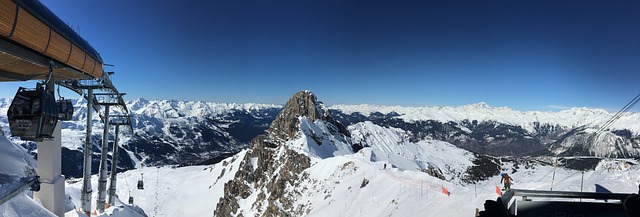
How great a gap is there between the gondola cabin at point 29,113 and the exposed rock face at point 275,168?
47.7 meters

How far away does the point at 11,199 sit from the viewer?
29.9 ft

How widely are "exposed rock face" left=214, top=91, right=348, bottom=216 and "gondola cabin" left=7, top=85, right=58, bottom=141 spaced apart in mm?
47663

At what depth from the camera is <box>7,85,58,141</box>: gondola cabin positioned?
31.2ft

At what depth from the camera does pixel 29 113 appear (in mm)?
9664

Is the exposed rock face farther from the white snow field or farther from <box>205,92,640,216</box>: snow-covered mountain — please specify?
the white snow field

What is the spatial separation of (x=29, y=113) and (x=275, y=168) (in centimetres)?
7871

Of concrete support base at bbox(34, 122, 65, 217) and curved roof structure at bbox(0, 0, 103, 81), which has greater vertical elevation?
curved roof structure at bbox(0, 0, 103, 81)

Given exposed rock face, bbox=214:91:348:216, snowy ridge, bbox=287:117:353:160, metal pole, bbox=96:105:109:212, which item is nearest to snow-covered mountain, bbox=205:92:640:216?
exposed rock face, bbox=214:91:348:216

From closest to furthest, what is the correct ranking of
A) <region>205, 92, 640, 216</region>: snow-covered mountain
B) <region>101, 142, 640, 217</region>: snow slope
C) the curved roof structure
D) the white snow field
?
the curved roof structure, the white snow field, <region>101, 142, 640, 217</region>: snow slope, <region>205, 92, 640, 216</region>: snow-covered mountain

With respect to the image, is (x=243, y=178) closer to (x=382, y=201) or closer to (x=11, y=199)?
(x=382, y=201)

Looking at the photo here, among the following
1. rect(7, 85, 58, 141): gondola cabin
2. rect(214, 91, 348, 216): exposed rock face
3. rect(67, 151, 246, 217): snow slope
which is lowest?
rect(67, 151, 246, 217): snow slope

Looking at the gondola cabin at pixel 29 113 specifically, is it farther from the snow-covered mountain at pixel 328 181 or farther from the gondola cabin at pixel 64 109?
the snow-covered mountain at pixel 328 181

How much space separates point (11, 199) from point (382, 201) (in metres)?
25.0

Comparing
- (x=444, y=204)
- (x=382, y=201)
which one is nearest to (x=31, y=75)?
(x=444, y=204)
